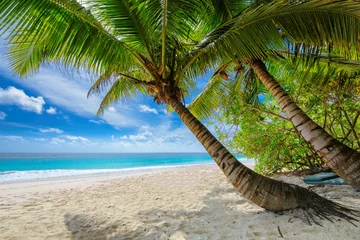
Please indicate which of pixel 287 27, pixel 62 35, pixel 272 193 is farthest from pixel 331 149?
pixel 62 35

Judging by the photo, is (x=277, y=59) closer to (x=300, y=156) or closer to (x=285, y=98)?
(x=285, y=98)

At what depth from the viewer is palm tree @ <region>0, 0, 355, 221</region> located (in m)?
2.55

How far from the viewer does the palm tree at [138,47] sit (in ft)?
8.37

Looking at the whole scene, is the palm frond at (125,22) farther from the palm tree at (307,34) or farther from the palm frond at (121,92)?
the palm frond at (121,92)

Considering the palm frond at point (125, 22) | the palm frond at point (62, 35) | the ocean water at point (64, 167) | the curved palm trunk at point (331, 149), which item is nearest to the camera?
the palm frond at point (62, 35)

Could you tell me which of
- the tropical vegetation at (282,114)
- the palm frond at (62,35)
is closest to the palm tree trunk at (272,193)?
the tropical vegetation at (282,114)

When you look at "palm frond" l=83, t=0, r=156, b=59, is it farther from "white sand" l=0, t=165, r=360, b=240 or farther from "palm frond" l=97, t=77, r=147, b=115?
"white sand" l=0, t=165, r=360, b=240

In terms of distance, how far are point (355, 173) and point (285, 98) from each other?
142 cm

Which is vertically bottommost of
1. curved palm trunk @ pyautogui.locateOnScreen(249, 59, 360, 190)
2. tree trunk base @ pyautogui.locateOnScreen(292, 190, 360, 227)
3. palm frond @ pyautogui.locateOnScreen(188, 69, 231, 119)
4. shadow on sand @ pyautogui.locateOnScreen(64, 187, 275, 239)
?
shadow on sand @ pyautogui.locateOnScreen(64, 187, 275, 239)

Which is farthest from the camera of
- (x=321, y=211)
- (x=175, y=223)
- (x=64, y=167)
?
(x=64, y=167)

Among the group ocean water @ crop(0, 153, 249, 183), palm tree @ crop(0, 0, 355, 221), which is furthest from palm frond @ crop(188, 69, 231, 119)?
ocean water @ crop(0, 153, 249, 183)

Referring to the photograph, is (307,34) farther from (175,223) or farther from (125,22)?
(175,223)

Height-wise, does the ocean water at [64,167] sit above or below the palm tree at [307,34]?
below

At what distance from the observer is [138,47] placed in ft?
11.5
